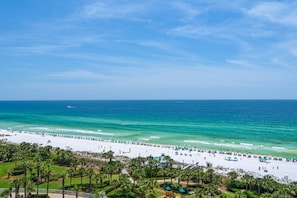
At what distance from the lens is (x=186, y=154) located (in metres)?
65.7

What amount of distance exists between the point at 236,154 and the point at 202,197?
115 feet

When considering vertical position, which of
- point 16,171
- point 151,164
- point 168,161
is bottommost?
point 16,171

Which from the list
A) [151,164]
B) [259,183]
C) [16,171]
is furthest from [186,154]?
[16,171]

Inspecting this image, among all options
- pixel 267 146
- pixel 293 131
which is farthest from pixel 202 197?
pixel 293 131

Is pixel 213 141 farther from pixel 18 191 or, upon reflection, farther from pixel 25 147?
pixel 18 191

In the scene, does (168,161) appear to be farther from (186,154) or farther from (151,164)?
(186,154)

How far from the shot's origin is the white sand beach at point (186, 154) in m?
54.5

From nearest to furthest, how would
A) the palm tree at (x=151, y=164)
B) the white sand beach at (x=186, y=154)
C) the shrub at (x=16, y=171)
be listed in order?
the shrub at (x=16, y=171) < the palm tree at (x=151, y=164) < the white sand beach at (x=186, y=154)

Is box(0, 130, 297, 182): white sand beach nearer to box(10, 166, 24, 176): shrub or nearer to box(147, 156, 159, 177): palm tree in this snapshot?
box(147, 156, 159, 177): palm tree

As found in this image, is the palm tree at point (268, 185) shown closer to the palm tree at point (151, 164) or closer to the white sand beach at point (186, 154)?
the white sand beach at point (186, 154)

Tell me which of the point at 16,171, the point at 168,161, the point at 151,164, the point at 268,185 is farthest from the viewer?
the point at 168,161

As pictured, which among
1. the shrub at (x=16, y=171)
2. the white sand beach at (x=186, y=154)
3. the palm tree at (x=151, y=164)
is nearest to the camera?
the shrub at (x=16, y=171)

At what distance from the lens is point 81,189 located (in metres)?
41.3

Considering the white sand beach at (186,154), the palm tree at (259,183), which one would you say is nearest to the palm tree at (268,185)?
the palm tree at (259,183)
